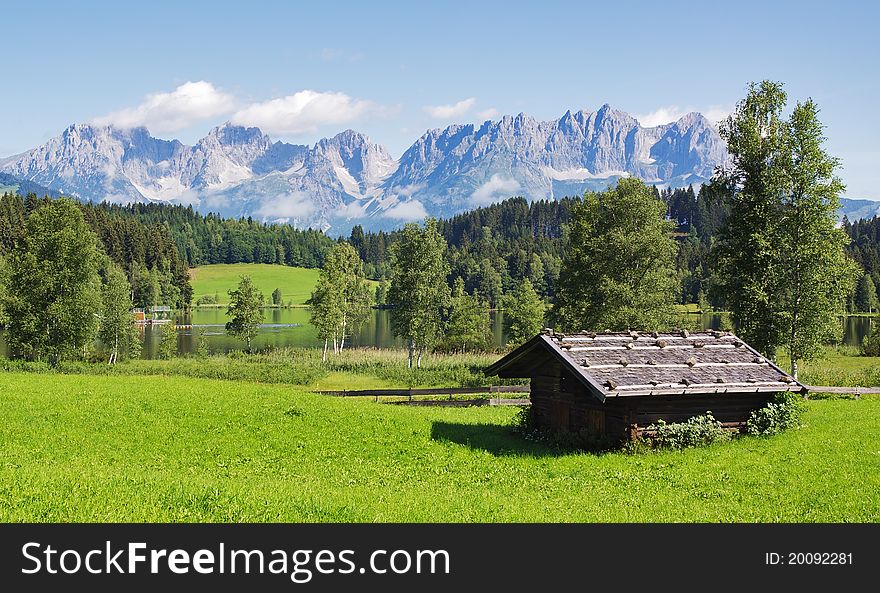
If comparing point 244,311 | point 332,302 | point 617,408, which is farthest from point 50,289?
point 617,408

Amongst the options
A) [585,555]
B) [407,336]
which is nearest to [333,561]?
[585,555]

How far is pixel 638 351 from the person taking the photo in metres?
26.1

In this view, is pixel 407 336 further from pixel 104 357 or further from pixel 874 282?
pixel 874 282

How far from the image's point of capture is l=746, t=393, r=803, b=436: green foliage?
82.2ft

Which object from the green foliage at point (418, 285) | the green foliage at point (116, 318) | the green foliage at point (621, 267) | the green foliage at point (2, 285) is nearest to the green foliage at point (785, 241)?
the green foliage at point (621, 267)

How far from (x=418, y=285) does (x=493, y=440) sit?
35.5m

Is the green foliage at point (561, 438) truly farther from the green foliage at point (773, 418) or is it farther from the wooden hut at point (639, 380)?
the green foliage at point (773, 418)

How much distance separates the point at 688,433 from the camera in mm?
24000

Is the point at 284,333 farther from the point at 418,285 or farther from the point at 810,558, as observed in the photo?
the point at 810,558

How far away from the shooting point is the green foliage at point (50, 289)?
5431 cm

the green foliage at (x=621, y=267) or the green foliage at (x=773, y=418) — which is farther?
the green foliage at (x=621, y=267)

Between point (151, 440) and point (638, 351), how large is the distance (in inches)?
661

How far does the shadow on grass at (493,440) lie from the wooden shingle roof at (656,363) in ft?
8.42

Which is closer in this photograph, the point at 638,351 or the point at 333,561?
the point at 333,561
